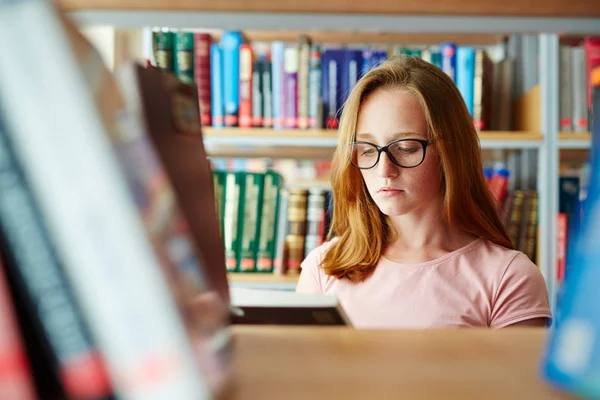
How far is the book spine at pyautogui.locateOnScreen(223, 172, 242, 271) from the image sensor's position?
6.50 feet

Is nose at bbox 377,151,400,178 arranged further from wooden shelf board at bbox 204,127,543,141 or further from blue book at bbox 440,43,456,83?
blue book at bbox 440,43,456,83

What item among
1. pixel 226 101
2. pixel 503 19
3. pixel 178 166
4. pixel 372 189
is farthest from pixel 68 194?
pixel 226 101

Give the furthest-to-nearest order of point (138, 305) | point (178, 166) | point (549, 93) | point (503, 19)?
point (549, 93)
point (503, 19)
point (178, 166)
point (138, 305)

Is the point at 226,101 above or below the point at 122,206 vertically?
above

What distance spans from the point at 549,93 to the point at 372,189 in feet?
3.22

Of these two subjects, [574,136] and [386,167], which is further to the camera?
[574,136]

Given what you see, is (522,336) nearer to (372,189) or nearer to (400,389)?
(400,389)

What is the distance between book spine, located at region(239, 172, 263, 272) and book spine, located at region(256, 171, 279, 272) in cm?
2

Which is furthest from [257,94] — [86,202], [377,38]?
[86,202]

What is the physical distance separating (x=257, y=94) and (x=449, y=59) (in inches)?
26.1

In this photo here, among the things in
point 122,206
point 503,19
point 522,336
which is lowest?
point 522,336

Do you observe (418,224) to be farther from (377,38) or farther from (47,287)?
(47,287)

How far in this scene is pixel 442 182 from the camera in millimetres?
1396

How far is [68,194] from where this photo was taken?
29 centimetres
